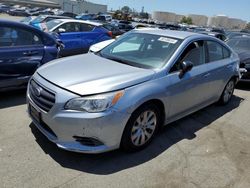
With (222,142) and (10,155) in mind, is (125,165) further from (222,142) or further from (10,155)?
(222,142)

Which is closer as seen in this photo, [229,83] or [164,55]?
[164,55]

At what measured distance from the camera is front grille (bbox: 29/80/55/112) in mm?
3115


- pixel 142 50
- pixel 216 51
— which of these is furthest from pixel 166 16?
pixel 142 50

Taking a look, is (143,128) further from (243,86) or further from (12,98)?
(243,86)

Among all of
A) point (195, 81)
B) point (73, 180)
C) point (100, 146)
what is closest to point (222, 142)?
point (195, 81)

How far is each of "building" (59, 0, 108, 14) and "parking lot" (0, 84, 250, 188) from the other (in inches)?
2975

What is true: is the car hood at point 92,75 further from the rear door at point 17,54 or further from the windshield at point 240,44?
the windshield at point 240,44

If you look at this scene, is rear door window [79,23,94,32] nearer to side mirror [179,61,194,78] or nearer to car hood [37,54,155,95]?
car hood [37,54,155,95]

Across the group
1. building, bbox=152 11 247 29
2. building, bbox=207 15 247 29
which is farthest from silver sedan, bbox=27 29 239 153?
building, bbox=207 15 247 29

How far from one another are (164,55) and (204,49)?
1.06 meters

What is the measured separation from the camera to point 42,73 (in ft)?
11.9

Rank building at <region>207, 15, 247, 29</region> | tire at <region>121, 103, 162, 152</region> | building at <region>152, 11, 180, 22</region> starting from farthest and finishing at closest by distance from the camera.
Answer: building at <region>207, 15, 247, 29</region> < building at <region>152, 11, 180, 22</region> < tire at <region>121, 103, 162, 152</region>

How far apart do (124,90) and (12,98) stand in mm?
3015

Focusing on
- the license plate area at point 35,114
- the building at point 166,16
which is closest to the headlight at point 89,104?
the license plate area at point 35,114
